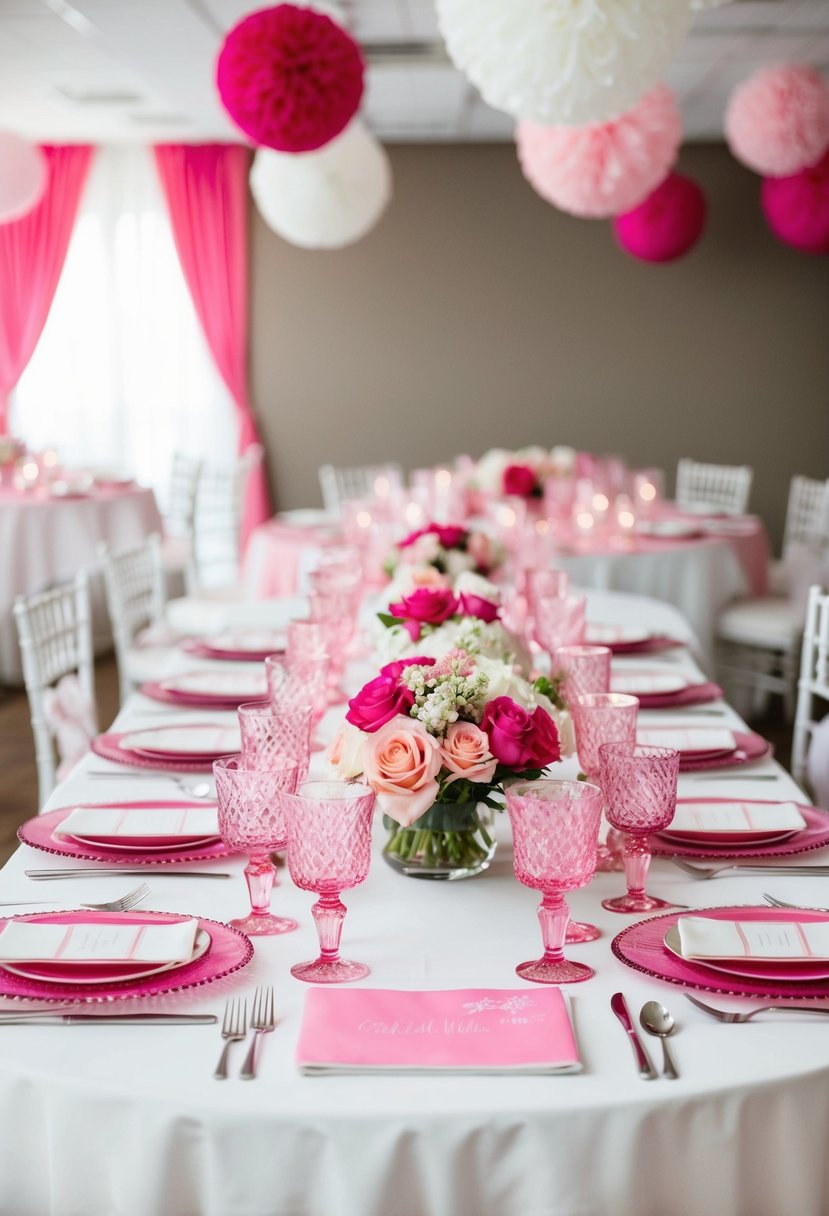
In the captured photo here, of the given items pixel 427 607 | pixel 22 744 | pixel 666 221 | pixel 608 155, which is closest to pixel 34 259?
pixel 666 221

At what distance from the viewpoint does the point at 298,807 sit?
1.18 m

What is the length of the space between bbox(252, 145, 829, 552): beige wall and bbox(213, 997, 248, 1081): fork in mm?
7339

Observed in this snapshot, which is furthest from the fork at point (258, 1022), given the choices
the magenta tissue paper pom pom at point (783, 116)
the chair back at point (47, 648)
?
the magenta tissue paper pom pom at point (783, 116)

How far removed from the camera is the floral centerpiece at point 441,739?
131cm

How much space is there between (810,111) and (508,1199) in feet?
16.5

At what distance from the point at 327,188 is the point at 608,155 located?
148cm

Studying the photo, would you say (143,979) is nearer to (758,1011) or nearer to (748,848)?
(758,1011)

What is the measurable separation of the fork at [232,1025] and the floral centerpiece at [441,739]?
255 millimetres

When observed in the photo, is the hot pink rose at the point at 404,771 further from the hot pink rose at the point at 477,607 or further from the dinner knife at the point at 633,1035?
the hot pink rose at the point at 477,607

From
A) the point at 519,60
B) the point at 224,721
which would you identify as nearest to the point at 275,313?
the point at 519,60

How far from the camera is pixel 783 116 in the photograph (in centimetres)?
511

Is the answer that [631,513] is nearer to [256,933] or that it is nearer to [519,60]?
[519,60]

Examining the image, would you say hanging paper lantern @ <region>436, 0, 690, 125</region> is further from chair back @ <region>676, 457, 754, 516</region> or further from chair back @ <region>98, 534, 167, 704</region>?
chair back @ <region>676, 457, 754, 516</region>

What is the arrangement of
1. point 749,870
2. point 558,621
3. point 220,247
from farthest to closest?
point 220,247
point 558,621
point 749,870
